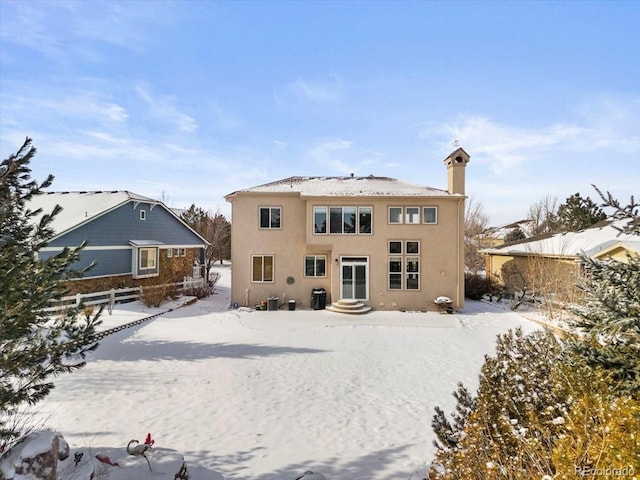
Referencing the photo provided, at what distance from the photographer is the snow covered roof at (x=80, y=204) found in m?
18.8

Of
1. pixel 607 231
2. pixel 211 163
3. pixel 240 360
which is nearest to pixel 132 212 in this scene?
pixel 211 163

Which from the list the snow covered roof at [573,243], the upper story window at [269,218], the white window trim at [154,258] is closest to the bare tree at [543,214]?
the snow covered roof at [573,243]

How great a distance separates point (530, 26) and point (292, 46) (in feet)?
23.8

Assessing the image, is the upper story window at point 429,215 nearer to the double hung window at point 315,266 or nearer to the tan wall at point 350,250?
the tan wall at point 350,250

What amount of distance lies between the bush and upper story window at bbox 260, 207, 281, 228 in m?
13.4

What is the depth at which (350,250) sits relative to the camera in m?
18.7

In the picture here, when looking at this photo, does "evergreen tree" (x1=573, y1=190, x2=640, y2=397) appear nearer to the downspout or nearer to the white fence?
the downspout

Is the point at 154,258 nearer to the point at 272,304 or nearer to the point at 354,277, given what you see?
the point at 272,304

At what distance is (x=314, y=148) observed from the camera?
62.1 feet

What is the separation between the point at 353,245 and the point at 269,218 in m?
5.00

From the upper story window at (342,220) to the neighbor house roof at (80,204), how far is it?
1207cm

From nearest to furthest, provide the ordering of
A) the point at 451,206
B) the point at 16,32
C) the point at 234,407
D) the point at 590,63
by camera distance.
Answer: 1. the point at 16,32
2. the point at 234,407
3. the point at 590,63
4. the point at 451,206

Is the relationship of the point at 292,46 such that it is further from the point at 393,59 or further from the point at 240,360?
the point at 240,360

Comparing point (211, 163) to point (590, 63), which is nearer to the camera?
point (590, 63)
